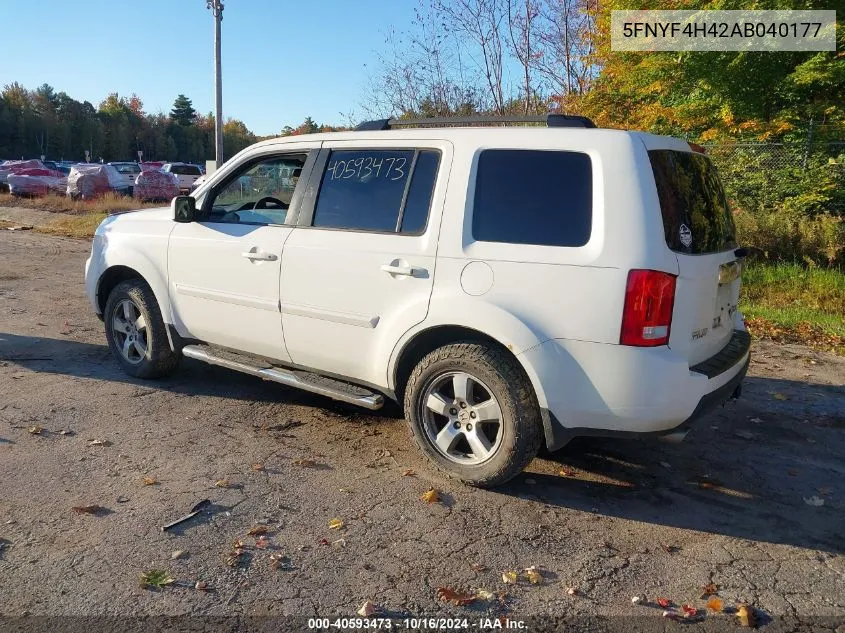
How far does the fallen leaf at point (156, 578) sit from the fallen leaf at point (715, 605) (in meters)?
2.26

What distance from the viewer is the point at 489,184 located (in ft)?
13.0

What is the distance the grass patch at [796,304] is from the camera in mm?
8086

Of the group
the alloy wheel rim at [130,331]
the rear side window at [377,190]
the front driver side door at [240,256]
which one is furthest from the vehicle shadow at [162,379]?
the rear side window at [377,190]

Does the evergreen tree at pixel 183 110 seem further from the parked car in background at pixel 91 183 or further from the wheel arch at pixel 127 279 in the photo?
the wheel arch at pixel 127 279

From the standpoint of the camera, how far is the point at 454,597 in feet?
9.94

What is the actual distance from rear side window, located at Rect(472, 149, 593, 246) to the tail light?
35cm

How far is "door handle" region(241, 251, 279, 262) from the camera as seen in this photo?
472cm

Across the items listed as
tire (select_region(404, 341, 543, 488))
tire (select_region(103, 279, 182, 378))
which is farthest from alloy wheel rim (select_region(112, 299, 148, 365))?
tire (select_region(404, 341, 543, 488))

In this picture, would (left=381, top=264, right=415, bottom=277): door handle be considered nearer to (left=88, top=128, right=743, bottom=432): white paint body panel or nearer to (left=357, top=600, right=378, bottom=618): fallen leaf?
(left=88, top=128, right=743, bottom=432): white paint body panel

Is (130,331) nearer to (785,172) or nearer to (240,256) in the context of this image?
(240,256)

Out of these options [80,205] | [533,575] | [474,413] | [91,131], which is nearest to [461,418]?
[474,413]

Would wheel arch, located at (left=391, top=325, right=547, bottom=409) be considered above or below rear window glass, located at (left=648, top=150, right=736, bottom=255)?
below

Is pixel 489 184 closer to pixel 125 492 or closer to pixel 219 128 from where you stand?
pixel 125 492

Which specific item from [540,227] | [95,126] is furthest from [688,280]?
[95,126]
